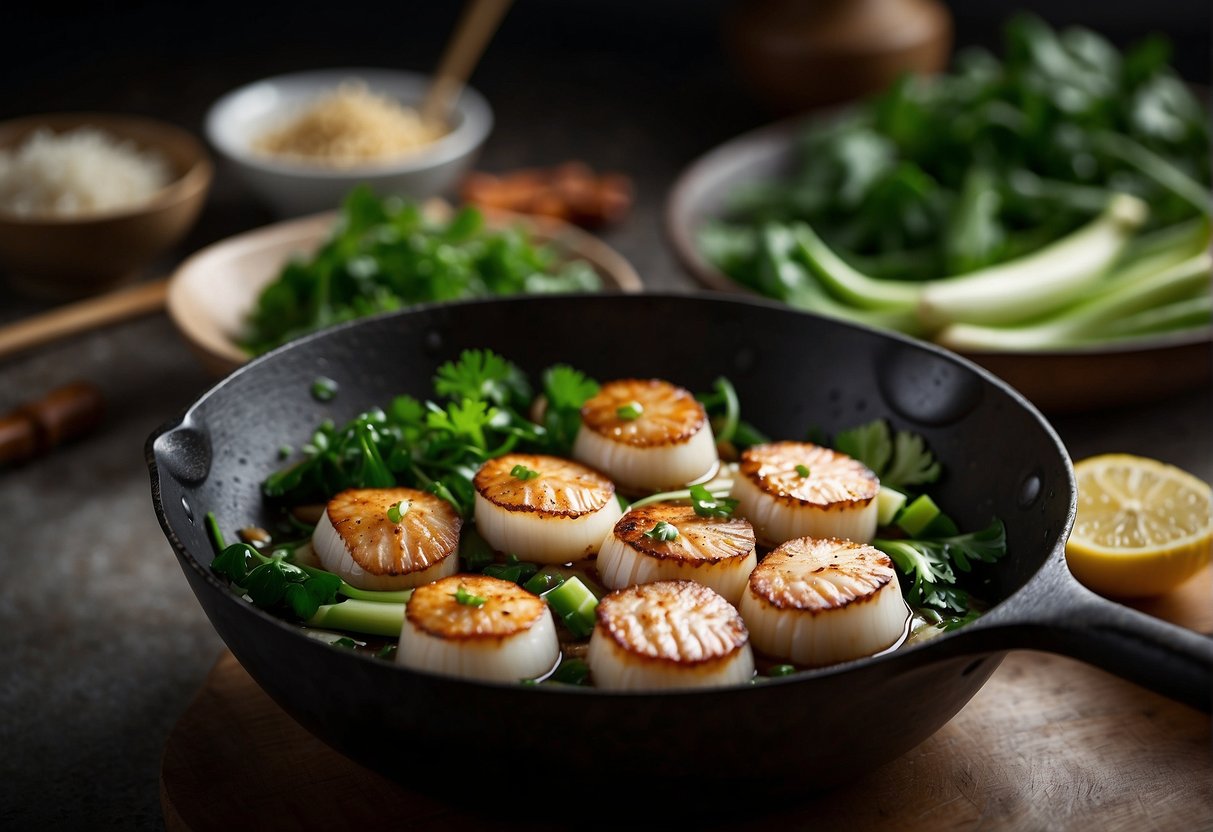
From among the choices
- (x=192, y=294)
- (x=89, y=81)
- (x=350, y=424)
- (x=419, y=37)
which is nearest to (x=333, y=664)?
(x=350, y=424)

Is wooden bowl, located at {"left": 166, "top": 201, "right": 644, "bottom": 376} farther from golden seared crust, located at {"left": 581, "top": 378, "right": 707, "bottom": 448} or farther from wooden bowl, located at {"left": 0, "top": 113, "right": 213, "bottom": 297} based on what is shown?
golden seared crust, located at {"left": 581, "top": 378, "right": 707, "bottom": 448}

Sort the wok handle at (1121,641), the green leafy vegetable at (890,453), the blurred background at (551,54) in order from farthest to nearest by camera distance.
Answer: the blurred background at (551,54) → the green leafy vegetable at (890,453) → the wok handle at (1121,641)

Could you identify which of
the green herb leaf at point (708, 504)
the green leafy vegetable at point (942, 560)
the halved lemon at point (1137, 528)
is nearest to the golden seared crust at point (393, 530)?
the green herb leaf at point (708, 504)

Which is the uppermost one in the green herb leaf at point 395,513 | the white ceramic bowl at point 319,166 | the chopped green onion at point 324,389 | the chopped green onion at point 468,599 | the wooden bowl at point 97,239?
the chopped green onion at point 468,599

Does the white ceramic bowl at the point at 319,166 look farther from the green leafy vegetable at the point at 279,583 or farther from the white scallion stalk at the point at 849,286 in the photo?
the green leafy vegetable at the point at 279,583

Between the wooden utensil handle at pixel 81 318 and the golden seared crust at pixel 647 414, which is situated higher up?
the golden seared crust at pixel 647 414

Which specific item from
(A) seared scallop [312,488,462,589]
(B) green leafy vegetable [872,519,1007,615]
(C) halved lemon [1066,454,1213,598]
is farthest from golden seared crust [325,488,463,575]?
(C) halved lemon [1066,454,1213,598]

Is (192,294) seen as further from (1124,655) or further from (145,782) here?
(1124,655)

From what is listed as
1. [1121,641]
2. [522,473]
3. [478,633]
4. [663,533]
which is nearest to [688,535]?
[663,533]
